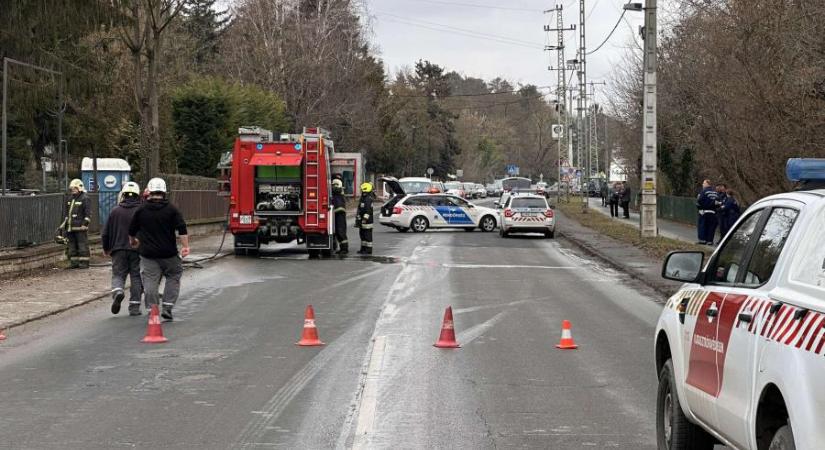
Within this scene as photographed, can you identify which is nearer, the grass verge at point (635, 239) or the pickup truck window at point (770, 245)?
the pickup truck window at point (770, 245)

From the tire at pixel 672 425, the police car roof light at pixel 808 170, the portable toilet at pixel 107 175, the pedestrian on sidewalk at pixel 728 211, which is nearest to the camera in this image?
the police car roof light at pixel 808 170

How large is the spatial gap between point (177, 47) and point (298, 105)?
7843 millimetres

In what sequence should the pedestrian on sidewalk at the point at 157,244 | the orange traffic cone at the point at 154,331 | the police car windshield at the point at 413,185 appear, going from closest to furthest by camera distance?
1. the orange traffic cone at the point at 154,331
2. the pedestrian on sidewalk at the point at 157,244
3. the police car windshield at the point at 413,185

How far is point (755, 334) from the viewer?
4.93 m

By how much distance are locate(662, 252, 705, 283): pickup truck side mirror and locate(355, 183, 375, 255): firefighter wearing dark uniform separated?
69.9ft

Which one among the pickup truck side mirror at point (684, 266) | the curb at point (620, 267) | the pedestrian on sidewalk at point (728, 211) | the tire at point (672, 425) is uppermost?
the pickup truck side mirror at point (684, 266)

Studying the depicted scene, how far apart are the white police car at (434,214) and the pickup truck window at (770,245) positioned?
3558 centimetres

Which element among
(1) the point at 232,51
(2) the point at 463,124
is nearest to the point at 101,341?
(1) the point at 232,51

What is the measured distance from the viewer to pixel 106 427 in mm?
7949

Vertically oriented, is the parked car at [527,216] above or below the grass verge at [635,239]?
above

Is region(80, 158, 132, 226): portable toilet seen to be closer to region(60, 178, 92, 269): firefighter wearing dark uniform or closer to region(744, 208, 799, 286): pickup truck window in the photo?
region(60, 178, 92, 269): firefighter wearing dark uniform

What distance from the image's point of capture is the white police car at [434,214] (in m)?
41.2

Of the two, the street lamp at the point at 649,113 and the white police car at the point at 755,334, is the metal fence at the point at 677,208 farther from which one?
the white police car at the point at 755,334

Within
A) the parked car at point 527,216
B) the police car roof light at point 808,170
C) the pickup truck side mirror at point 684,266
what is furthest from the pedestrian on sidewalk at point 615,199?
the police car roof light at point 808,170
